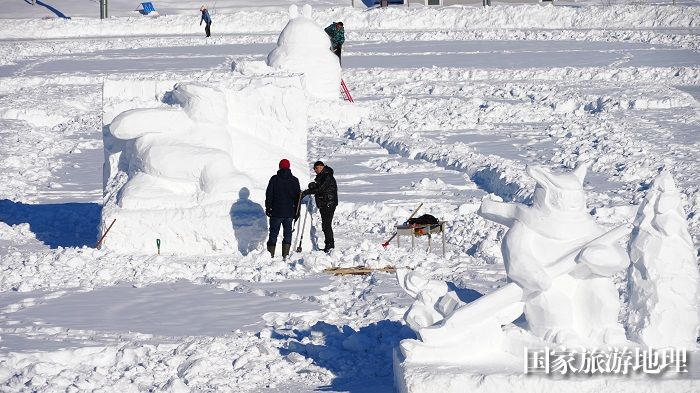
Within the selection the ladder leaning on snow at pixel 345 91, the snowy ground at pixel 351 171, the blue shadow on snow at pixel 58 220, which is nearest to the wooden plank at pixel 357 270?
the snowy ground at pixel 351 171

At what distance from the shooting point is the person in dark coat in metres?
14.5

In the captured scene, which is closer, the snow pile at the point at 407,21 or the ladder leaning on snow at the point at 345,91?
the ladder leaning on snow at the point at 345,91

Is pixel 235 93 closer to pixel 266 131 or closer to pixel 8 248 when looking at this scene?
pixel 266 131

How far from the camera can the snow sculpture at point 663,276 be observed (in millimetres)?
9359

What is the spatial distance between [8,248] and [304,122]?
13.9 feet

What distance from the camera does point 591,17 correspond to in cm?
4219

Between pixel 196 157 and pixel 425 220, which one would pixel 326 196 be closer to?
pixel 425 220

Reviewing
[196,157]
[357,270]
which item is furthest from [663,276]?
[196,157]

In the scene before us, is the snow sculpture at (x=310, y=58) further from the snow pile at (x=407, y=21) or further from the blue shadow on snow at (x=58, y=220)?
the snow pile at (x=407, y=21)

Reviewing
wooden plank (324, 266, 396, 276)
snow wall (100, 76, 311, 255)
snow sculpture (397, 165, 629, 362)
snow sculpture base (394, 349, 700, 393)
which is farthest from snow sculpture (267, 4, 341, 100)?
snow sculpture base (394, 349, 700, 393)

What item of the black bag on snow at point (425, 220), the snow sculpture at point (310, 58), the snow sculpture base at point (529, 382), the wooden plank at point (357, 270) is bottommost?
the wooden plank at point (357, 270)

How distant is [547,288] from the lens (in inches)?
356

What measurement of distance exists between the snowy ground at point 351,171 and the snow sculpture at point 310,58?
1.06 m

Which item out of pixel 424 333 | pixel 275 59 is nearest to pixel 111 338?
pixel 424 333
